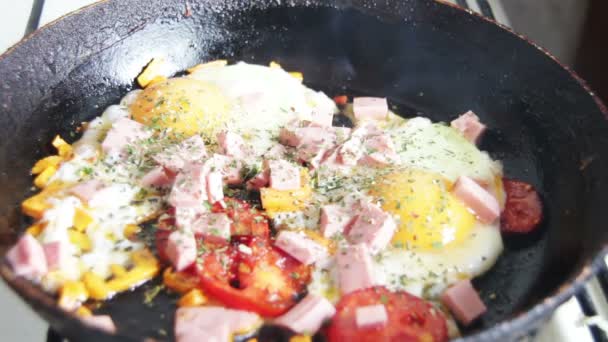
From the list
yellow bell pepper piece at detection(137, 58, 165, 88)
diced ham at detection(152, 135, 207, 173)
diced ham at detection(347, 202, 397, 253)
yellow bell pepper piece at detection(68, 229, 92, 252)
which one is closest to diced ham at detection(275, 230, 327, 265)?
diced ham at detection(347, 202, 397, 253)

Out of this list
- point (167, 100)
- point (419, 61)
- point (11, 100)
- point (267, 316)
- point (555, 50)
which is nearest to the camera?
point (267, 316)

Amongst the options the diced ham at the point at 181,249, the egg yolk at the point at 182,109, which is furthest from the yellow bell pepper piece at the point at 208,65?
the diced ham at the point at 181,249

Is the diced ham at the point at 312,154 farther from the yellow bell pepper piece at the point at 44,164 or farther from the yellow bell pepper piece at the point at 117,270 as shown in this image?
the yellow bell pepper piece at the point at 44,164

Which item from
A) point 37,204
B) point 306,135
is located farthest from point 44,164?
point 306,135

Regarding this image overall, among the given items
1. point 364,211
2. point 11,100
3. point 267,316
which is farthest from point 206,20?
point 267,316

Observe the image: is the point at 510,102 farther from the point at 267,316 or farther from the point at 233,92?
the point at 267,316

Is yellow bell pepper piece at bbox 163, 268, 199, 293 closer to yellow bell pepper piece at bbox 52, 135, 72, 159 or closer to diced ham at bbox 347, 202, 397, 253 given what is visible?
A: diced ham at bbox 347, 202, 397, 253
